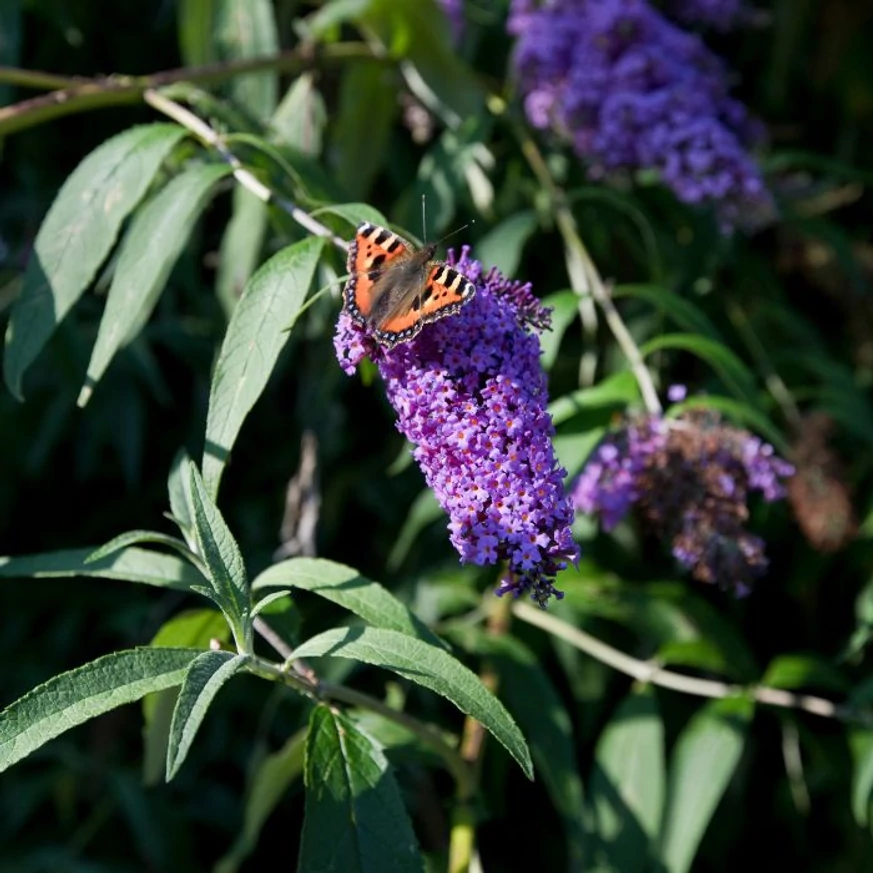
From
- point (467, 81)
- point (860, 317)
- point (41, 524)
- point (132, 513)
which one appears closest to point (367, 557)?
point (132, 513)

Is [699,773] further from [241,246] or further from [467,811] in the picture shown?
[241,246]

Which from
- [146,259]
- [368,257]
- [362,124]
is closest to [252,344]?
[368,257]

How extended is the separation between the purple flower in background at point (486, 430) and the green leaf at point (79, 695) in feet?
1.20

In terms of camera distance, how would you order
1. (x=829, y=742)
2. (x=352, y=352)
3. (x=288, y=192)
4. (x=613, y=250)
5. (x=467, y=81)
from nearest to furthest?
(x=352, y=352)
(x=288, y=192)
(x=467, y=81)
(x=829, y=742)
(x=613, y=250)

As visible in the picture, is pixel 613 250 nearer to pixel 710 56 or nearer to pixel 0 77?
pixel 710 56

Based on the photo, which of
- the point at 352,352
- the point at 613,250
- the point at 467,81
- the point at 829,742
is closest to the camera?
the point at 352,352

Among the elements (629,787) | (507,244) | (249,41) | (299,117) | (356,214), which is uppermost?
(356,214)

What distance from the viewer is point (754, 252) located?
3203 mm

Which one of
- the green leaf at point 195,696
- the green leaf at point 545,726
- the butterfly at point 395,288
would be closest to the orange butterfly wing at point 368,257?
the butterfly at point 395,288

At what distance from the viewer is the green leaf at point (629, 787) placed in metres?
2.20

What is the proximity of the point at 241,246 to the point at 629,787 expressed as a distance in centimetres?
126

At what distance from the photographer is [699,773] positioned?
2.23 metres

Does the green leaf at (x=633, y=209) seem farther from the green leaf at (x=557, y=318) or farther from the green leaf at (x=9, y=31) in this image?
the green leaf at (x=9, y=31)

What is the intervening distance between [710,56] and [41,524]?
1968 millimetres
